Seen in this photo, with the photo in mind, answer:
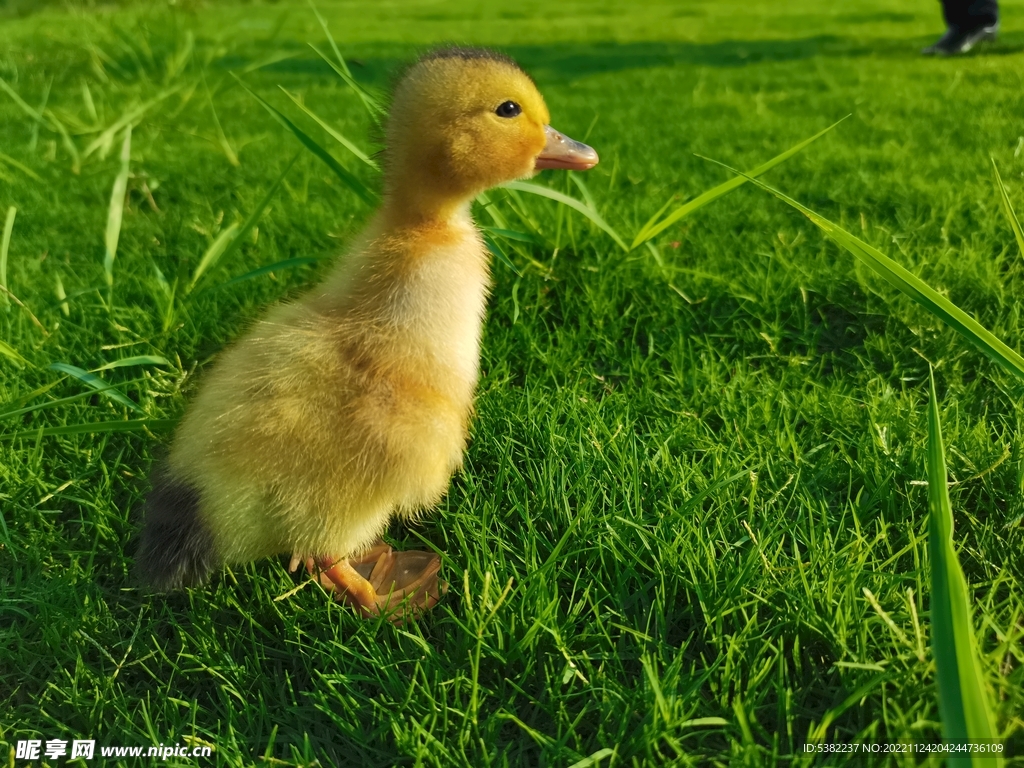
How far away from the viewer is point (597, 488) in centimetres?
142

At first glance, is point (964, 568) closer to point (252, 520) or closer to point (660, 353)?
point (660, 353)

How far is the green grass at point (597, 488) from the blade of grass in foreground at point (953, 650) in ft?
0.69

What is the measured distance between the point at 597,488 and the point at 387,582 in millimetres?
459

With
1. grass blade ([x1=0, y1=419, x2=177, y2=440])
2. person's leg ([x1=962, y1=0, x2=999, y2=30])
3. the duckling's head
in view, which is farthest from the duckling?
A: person's leg ([x1=962, y1=0, x2=999, y2=30])

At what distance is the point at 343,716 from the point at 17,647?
0.65 meters

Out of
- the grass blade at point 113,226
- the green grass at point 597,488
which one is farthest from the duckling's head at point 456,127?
the grass blade at point 113,226

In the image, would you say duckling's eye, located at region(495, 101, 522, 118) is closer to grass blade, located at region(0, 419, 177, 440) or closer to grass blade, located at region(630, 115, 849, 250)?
grass blade, located at region(630, 115, 849, 250)

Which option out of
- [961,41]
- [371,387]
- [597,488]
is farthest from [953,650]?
[961,41]

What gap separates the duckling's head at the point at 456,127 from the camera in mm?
1277

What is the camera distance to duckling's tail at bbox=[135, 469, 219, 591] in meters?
1.21

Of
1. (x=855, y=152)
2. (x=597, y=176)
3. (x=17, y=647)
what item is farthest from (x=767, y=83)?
(x=17, y=647)

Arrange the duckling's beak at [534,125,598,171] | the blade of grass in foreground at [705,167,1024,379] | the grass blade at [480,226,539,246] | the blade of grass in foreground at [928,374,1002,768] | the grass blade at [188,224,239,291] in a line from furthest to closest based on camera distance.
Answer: the grass blade at [188,224,239,291] < the grass blade at [480,226,539,246] < the duckling's beak at [534,125,598,171] < the blade of grass in foreground at [705,167,1024,379] < the blade of grass in foreground at [928,374,1002,768]

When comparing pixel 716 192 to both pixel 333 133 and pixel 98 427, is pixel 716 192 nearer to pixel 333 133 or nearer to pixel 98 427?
pixel 333 133

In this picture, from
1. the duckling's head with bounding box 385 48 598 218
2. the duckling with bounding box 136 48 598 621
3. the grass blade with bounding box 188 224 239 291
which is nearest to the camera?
the duckling with bounding box 136 48 598 621
